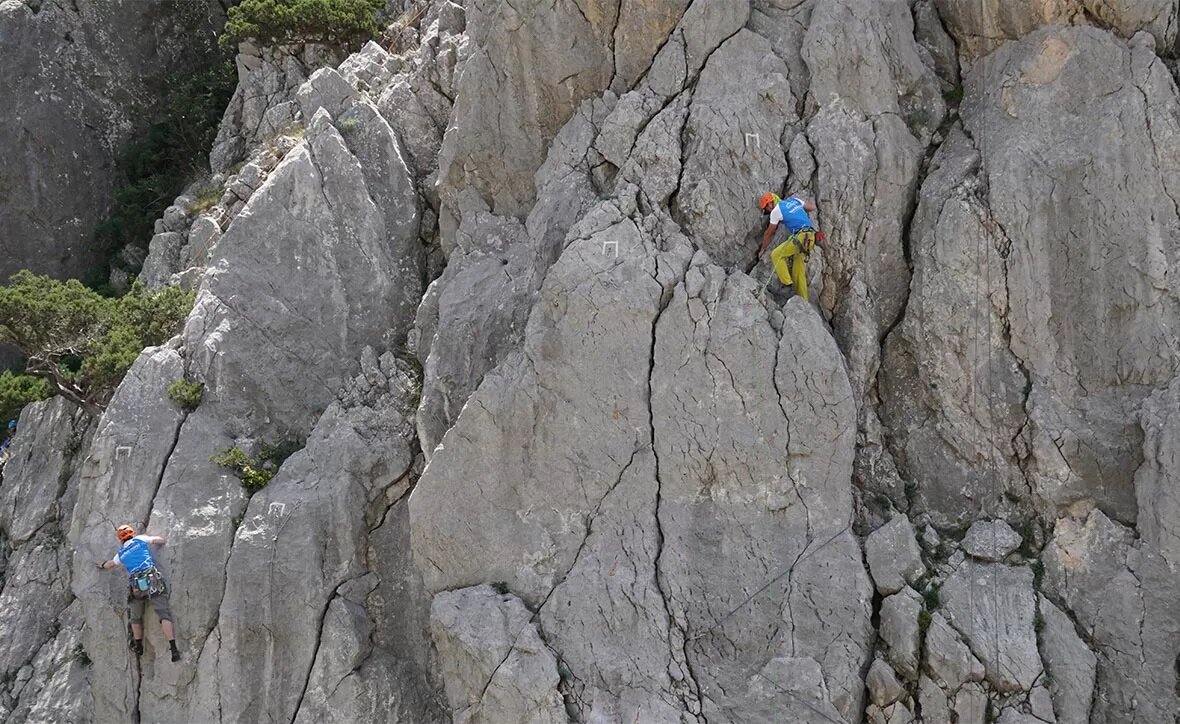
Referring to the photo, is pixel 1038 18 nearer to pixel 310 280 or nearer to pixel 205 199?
pixel 310 280

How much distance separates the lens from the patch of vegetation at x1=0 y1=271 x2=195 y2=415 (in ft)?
Answer: 68.7

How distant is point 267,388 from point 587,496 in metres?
6.56

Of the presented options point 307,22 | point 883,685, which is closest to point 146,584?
point 883,685

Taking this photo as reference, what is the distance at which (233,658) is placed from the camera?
1853 centimetres

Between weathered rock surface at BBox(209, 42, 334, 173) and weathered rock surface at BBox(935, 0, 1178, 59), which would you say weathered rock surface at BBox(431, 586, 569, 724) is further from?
weathered rock surface at BBox(209, 42, 334, 173)

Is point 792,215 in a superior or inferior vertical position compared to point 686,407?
superior

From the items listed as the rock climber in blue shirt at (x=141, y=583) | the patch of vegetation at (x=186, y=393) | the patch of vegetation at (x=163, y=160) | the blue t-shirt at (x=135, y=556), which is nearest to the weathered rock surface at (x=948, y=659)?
the rock climber in blue shirt at (x=141, y=583)

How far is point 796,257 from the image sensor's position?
18016 millimetres

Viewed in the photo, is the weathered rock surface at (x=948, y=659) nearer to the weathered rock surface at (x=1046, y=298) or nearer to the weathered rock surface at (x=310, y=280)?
the weathered rock surface at (x=1046, y=298)

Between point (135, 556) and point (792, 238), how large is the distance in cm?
1160

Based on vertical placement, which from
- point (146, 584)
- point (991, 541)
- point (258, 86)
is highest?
point (258, 86)

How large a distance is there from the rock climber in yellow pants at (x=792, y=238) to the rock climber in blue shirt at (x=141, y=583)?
36.2ft

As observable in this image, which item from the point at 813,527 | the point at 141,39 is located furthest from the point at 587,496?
the point at 141,39

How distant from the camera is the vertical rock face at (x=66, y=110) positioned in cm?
2681
